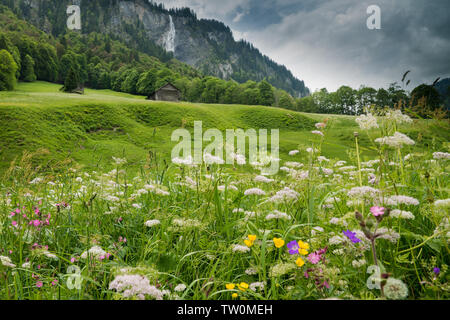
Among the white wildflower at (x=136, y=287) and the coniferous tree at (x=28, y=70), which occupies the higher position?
the coniferous tree at (x=28, y=70)

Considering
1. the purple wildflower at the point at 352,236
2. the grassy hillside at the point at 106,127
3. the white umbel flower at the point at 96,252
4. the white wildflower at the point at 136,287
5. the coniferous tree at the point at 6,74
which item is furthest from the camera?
the coniferous tree at the point at 6,74

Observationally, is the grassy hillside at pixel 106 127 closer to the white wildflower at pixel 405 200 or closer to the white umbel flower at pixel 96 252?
the white umbel flower at pixel 96 252

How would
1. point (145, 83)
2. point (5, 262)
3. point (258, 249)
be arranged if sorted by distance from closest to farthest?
point (5, 262) < point (258, 249) < point (145, 83)

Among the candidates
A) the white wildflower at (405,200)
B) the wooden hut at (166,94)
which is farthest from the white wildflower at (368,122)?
the wooden hut at (166,94)

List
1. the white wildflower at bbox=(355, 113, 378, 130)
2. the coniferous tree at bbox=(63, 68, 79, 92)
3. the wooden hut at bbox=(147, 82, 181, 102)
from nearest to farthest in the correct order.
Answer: the white wildflower at bbox=(355, 113, 378, 130)
the coniferous tree at bbox=(63, 68, 79, 92)
the wooden hut at bbox=(147, 82, 181, 102)

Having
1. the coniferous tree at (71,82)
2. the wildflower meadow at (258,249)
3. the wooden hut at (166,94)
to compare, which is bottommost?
the wildflower meadow at (258,249)

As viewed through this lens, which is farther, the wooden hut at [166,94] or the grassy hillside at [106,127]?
the wooden hut at [166,94]

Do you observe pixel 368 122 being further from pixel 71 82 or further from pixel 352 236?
pixel 71 82

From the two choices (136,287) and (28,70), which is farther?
(28,70)

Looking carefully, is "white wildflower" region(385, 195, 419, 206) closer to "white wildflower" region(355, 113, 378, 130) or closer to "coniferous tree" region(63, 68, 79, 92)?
"white wildflower" region(355, 113, 378, 130)

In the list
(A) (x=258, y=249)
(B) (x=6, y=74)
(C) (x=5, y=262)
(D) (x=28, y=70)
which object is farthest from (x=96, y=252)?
(D) (x=28, y=70)

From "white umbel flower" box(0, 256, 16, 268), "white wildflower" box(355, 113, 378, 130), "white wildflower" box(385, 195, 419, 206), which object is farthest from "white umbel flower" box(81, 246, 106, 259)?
"white wildflower" box(355, 113, 378, 130)
